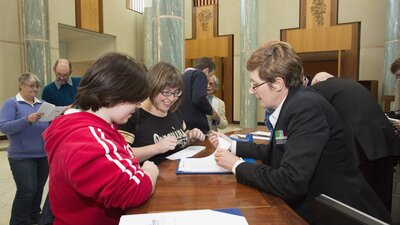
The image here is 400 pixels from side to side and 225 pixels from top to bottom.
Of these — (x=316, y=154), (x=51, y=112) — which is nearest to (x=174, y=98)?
(x=316, y=154)

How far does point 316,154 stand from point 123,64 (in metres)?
0.82

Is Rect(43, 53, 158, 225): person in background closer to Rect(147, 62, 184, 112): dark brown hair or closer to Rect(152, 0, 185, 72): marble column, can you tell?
Rect(147, 62, 184, 112): dark brown hair

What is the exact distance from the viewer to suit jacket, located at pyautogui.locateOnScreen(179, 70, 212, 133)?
328 centimetres

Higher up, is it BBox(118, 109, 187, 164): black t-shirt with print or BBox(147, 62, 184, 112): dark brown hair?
BBox(147, 62, 184, 112): dark brown hair

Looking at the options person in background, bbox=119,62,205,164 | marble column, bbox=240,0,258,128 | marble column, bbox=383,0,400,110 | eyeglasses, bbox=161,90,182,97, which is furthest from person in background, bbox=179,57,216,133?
marble column, bbox=383,0,400,110

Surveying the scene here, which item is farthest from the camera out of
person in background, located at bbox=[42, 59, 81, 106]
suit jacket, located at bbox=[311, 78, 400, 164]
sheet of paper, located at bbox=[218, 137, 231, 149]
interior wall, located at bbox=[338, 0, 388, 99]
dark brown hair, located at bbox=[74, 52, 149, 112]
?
interior wall, located at bbox=[338, 0, 388, 99]

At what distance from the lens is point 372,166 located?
8.10ft

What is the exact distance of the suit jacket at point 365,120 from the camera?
237 cm

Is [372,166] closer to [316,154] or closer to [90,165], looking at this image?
[316,154]

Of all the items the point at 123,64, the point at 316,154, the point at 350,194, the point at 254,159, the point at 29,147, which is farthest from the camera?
the point at 29,147

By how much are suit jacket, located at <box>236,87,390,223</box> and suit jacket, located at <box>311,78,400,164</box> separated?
3.74 feet

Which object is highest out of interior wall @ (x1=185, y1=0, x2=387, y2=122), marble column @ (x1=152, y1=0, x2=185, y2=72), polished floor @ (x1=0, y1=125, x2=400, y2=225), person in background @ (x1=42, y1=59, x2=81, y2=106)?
interior wall @ (x1=185, y1=0, x2=387, y2=122)

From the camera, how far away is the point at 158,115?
2049 millimetres

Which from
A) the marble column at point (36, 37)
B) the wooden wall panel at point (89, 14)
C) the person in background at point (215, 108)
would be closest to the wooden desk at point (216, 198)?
the person in background at point (215, 108)
